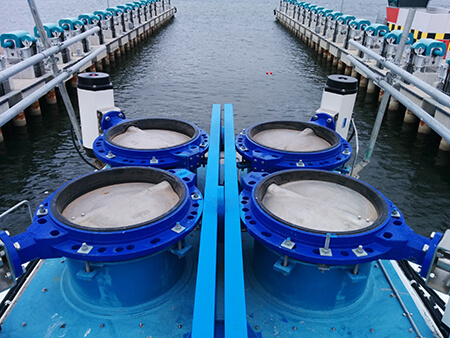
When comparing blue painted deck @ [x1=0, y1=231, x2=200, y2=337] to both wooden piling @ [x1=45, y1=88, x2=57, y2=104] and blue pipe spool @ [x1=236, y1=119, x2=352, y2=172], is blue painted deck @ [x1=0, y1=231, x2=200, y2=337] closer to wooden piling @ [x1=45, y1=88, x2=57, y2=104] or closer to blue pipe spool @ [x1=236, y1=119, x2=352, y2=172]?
blue pipe spool @ [x1=236, y1=119, x2=352, y2=172]

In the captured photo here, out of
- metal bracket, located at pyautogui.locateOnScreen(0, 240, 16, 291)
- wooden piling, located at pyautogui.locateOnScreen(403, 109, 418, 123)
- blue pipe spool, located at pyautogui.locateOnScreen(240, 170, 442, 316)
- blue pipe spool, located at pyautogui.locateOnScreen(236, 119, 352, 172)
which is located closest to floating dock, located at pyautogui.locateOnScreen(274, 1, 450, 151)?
wooden piling, located at pyautogui.locateOnScreen(403, 109, 418, 123)

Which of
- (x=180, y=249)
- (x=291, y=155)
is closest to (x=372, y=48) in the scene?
(x=291, y=155)

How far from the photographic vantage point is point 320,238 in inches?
137

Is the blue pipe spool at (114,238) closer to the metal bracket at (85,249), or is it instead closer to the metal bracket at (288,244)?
the metal bracket at (85,249)

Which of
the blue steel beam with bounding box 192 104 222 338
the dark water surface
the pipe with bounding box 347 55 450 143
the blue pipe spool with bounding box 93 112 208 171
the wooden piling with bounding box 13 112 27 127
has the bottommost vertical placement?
the dark water surface

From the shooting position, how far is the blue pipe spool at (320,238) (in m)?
3.48

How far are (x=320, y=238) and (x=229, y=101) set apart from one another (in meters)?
17.2

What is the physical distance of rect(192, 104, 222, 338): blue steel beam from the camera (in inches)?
97.6

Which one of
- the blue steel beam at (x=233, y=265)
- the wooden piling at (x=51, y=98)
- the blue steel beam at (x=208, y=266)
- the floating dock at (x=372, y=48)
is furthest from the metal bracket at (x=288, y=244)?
the wooden piling at (x=51, y=98)

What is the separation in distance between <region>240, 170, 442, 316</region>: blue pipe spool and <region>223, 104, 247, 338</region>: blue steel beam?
297mm

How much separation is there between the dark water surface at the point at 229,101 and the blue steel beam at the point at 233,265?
8.09 meters

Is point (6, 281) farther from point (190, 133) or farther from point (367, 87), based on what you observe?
point (367, 87)

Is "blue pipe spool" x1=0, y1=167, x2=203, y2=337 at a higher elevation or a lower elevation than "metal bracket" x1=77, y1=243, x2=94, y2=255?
lower

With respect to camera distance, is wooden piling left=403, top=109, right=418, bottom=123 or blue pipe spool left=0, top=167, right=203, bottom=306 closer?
blue pipe spool left=0, top=167, right=203, bottom=306
